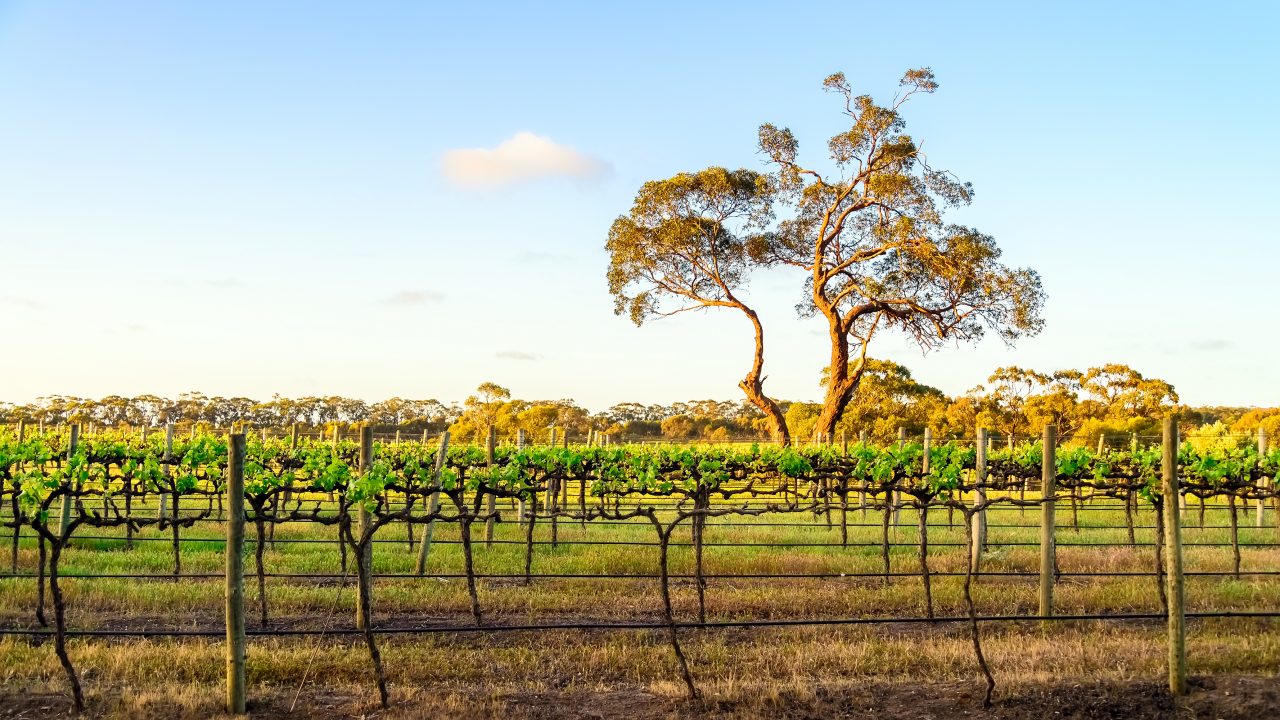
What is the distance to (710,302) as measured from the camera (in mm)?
A: 35594

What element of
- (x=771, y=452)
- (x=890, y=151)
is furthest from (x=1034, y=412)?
(x=771, y=452)

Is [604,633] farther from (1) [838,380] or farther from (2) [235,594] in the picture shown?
(1) [838,380]

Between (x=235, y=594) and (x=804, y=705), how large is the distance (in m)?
3.61

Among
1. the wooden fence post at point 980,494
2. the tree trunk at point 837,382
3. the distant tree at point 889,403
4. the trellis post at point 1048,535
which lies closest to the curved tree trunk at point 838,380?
the tree trunk at point 837,382

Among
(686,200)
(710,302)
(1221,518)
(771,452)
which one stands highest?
(686,200)

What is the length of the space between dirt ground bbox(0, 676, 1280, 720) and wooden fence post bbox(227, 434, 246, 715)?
0.56 ft

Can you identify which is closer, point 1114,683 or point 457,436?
point 1114,683

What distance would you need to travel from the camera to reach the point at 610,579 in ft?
39.0

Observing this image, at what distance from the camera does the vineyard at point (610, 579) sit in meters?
6.93

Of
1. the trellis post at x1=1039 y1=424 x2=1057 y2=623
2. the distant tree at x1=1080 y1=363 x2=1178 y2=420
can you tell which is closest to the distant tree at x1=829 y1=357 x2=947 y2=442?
the distant tree at x1=1080 y1=363 x2=1178 y2=420

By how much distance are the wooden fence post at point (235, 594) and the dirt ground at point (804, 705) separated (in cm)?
17

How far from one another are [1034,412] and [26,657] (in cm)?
4576

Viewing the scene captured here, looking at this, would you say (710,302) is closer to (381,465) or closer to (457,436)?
(457,436)

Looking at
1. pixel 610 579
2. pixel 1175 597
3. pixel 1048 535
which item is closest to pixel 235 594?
pixel 1175 597
